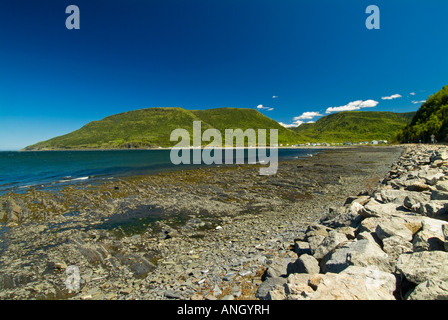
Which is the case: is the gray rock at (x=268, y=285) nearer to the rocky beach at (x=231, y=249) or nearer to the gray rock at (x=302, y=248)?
the rocky beach at (x=231, y=249)

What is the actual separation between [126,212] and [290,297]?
48.0 feet

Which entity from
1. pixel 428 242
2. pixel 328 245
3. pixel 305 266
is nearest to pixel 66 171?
pixel 305 266

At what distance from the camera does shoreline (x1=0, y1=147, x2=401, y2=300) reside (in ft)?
22.1

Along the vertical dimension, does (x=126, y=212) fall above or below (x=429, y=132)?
below

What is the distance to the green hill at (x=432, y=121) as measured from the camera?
82481 millimetres

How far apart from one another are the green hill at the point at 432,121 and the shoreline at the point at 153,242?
100188mm

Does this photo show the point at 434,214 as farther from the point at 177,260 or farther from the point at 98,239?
the point at 98,239

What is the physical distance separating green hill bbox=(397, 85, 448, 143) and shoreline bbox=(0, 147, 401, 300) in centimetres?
10019

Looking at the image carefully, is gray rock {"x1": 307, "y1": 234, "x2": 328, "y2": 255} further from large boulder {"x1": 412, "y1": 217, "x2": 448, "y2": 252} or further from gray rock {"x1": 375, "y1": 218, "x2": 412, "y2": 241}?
large boulder {"x1": 412, "y1": 217, "x2": 448, "y2": 252}

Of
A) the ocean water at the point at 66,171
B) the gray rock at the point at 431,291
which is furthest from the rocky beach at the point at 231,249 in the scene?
the ocean water at the point at 66,171

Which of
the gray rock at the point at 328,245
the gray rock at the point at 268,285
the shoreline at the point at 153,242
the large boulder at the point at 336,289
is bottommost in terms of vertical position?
the shoreline at the point at 153,242

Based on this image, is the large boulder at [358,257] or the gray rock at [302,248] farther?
the gray rock at [302,248]

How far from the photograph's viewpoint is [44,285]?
23.6 ft
